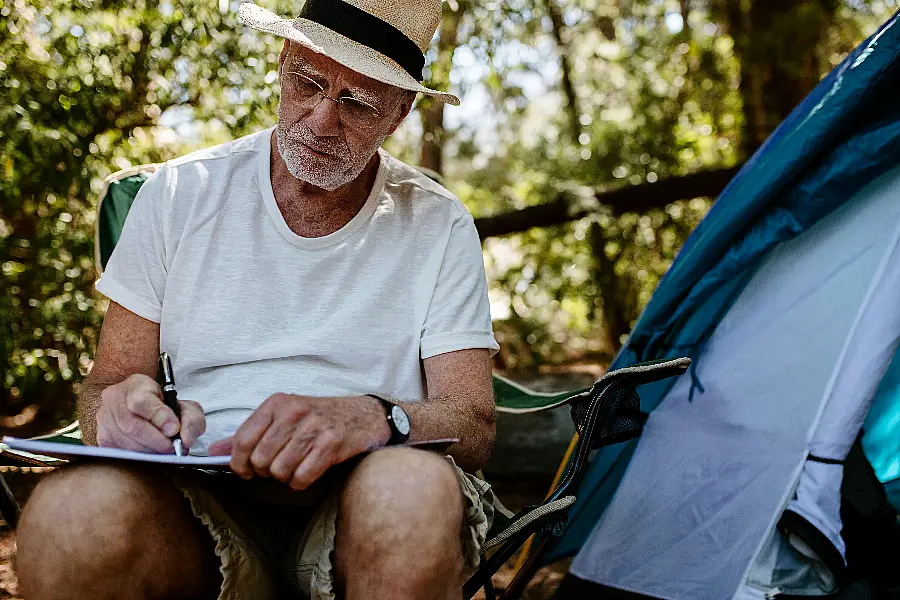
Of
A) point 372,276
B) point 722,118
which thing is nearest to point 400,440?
point 372,276

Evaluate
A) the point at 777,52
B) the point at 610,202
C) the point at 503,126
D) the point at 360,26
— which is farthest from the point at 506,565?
the point at 503,126

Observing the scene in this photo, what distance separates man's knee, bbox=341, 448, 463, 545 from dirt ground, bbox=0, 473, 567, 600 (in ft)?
4.31

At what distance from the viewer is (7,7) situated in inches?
120

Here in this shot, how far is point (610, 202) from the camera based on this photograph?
202 inches

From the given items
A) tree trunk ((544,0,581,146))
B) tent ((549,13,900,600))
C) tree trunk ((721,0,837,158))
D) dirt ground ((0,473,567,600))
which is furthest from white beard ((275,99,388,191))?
tree trunk ((544,0,581,146))

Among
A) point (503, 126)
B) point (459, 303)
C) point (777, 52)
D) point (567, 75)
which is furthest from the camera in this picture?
point (503, 126)

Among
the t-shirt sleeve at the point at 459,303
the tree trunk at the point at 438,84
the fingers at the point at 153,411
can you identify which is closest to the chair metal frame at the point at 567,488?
the t-shirt sleeve at the point at 459,303

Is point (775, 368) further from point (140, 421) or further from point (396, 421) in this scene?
point (140, 421)

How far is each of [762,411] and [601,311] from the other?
415 centimetres

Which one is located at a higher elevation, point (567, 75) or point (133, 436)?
point (567, 75)

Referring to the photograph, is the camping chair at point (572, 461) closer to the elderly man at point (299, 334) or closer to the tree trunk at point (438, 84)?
the elderly man at point (299, 334)

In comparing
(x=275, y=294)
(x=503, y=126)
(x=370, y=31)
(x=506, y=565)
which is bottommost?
(x=506, y=565)

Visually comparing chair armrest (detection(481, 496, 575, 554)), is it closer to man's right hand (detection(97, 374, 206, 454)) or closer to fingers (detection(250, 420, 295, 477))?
fingers (detection(250, 420, 295, 477))

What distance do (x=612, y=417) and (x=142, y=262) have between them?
41.9 inches
